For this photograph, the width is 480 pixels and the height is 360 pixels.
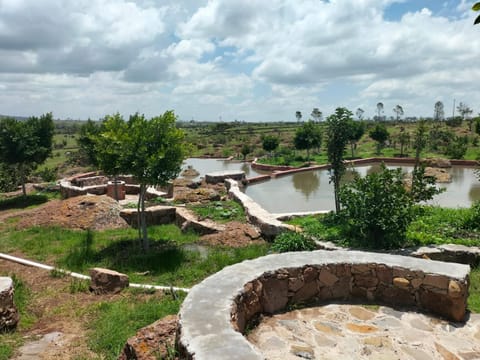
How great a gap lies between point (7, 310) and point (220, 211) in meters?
7.00

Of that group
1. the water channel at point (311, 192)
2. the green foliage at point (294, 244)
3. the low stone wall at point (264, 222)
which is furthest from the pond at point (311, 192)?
the green foliage at point (294, 244)

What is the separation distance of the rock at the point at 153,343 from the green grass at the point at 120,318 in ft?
1.78

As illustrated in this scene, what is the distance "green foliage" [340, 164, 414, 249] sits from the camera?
23.5 ft

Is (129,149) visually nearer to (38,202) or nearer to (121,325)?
(121,325)

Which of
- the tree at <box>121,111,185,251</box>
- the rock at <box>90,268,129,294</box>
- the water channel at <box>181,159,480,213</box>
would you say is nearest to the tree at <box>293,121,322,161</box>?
the water channel at <box>181,159,480,213</box>

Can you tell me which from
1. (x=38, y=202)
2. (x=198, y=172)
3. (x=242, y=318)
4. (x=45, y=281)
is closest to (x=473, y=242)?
(x=242, y=318)

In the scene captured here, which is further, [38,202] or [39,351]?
[38,202]

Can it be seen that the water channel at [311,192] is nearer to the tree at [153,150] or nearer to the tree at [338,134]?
the tree at [338,134]

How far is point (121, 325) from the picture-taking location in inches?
194

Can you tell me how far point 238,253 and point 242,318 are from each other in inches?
149

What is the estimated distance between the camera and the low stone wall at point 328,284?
412 cm

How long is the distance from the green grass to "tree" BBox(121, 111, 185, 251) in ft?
9.25

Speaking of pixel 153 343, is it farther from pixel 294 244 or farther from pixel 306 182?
pixel 306 182

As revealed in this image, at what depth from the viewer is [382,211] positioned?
715 centimetres
